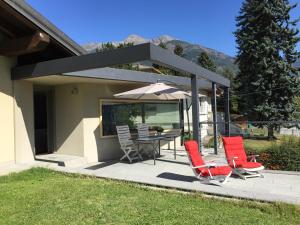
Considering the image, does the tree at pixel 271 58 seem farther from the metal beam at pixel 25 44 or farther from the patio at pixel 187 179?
the metal beam at pixel 25 44

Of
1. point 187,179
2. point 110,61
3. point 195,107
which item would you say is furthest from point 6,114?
Answer: point 187,179

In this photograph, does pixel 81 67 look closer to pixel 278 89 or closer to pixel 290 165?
pixel 290 165

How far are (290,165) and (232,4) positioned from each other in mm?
20939

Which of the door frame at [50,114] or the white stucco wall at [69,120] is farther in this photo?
the door frame at [50,114]

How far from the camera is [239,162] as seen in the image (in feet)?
27.1

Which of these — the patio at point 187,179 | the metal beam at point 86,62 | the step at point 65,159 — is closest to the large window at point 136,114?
the step at point 65,159

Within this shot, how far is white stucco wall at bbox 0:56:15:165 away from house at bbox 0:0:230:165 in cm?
3

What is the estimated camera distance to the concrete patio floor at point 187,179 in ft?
21.0

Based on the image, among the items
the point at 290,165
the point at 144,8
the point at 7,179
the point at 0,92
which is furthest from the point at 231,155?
the point at 144,8

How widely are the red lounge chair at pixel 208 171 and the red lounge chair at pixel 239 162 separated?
65cm

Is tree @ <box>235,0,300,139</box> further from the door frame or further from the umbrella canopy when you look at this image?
the door frame

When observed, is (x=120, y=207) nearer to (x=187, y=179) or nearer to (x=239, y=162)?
(x=187, y=179)

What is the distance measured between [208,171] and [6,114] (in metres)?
5.98

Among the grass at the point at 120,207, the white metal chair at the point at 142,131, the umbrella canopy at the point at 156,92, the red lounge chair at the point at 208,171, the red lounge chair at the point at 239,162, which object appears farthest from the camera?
the white metal chair at the point at 142,131
